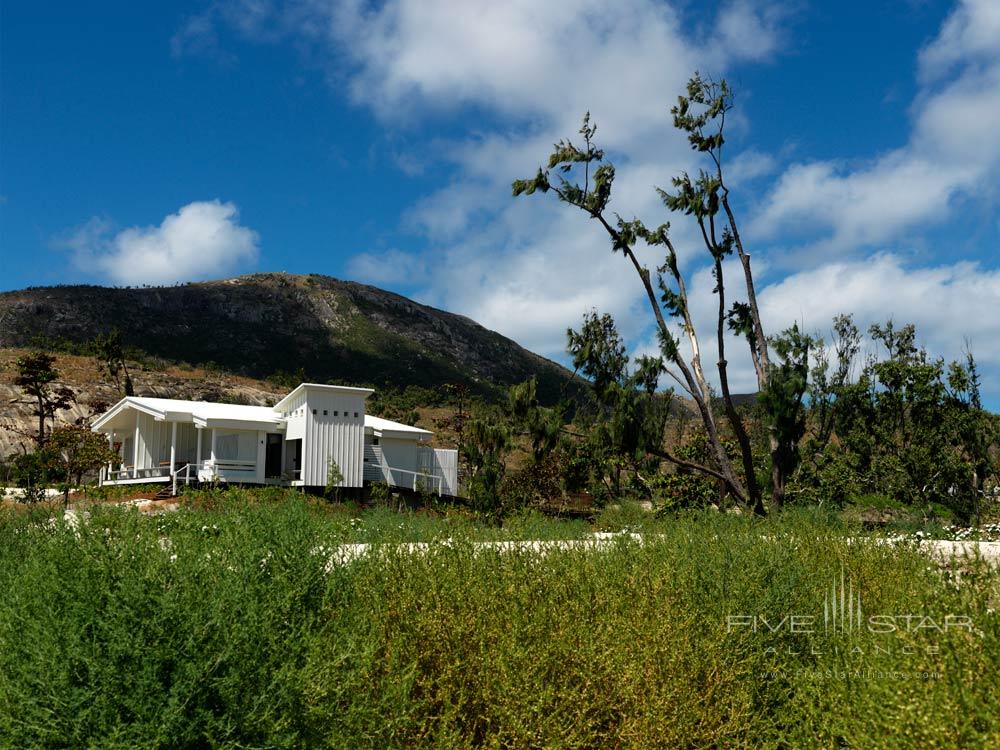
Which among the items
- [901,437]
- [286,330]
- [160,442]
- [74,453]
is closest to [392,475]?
[160,442]

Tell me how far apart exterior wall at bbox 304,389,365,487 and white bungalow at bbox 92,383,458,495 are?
0.03 meters

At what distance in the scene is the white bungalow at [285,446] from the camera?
912 inches

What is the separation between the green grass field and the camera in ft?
10.9

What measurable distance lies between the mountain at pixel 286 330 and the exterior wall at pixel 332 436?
30707 millimetres

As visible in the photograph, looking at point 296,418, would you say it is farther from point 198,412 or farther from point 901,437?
point 901,437

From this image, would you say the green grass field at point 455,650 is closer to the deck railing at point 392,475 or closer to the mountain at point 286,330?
the deck railing at point 392,475

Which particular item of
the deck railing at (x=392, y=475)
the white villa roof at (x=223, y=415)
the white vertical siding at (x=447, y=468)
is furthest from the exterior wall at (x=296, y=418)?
the white vertical siding at (x=447, y=468)

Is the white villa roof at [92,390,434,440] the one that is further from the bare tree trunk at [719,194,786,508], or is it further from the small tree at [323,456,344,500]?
the bare tree trunk at [719,194,786,508]

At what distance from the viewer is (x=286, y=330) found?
80562 mm

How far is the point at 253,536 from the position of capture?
539 cm

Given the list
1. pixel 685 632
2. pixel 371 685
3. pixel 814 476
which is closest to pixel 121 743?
pixel 371 685

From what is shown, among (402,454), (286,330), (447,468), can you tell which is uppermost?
(286,330)

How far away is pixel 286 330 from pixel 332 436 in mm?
59677

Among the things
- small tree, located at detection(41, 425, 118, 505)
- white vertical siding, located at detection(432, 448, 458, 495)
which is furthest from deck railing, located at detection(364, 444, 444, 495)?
small tree, located at detection(41, 425, 118, 505)
